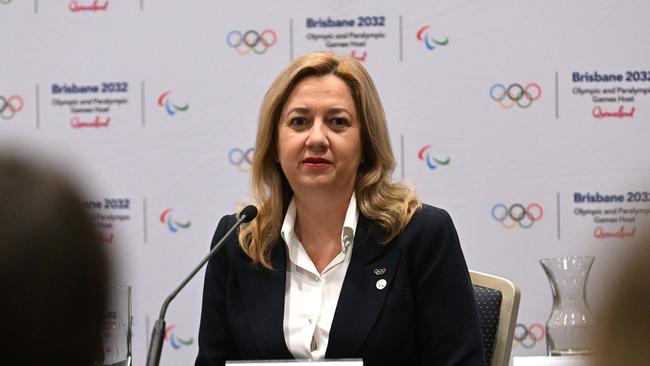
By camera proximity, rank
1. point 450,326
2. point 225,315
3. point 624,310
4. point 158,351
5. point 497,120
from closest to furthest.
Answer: point 624,310
point 158,351
point 450,326
point 225,315
point 497,120

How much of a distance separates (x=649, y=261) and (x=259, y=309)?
2.13 metres

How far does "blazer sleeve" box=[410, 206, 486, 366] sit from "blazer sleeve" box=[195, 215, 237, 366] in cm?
61

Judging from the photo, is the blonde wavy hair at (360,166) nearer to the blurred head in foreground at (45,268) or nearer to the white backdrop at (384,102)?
the white backdrop at (384,102)

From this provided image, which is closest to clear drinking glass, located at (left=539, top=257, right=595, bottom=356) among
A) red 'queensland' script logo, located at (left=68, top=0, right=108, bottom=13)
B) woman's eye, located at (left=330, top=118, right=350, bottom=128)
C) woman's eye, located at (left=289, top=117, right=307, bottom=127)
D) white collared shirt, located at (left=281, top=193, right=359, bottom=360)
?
white collared shirt, located at (left=281, top=193, right=359, bottom=360)

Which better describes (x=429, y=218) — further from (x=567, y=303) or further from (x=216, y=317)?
(x=216, y=317)

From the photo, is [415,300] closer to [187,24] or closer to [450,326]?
[450,326]

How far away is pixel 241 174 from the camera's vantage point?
4523 millimetres

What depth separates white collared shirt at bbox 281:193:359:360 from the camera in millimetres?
2645

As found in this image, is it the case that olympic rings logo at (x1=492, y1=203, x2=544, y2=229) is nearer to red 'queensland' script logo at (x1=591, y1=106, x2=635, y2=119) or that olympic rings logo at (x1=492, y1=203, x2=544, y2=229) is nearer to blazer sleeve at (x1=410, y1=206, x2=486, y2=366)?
red 'queensland' script logo at (x1=591, y1=106, x2=635, y2=119)

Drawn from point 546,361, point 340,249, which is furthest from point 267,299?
point 546,361

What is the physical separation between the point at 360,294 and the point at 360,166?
0.51 m

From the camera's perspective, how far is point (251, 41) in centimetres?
453

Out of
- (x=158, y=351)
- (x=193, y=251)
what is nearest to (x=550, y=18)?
(x=193, y=251)

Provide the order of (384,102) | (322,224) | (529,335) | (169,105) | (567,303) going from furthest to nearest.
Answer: (169,105) < (384,102) < (529,335) < (322,224) < (567,303)
